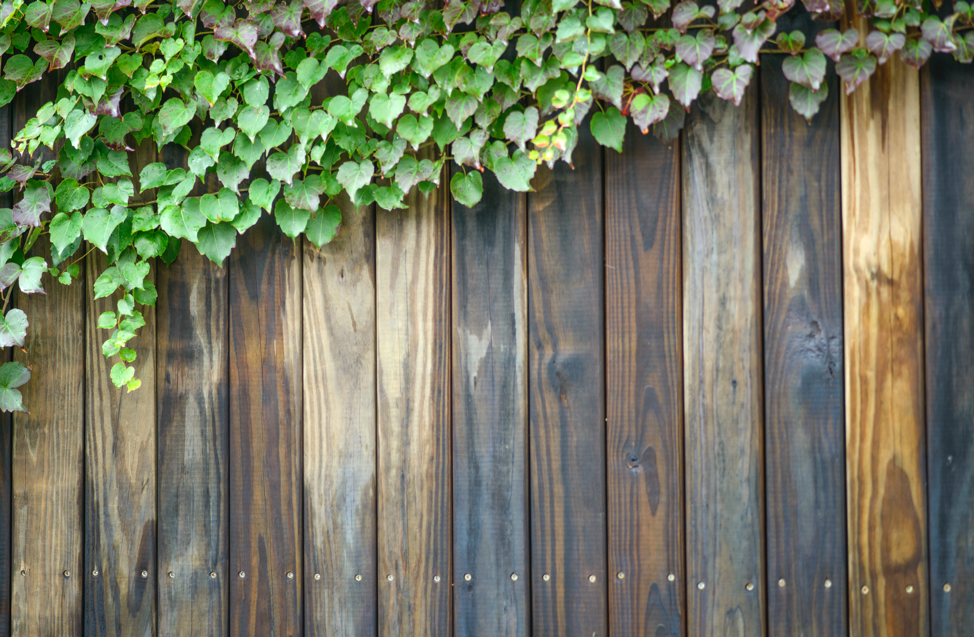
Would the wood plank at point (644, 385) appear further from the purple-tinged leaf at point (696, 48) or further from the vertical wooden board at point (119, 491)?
the vertical wooden board at point (119, 491)

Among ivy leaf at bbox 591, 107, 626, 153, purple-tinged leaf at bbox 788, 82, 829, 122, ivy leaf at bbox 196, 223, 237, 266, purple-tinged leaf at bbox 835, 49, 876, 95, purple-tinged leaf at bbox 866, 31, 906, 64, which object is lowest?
ivy leaf at bbox 196, 223, 237, 266

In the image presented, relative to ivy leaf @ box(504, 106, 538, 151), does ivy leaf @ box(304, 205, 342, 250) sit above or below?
below

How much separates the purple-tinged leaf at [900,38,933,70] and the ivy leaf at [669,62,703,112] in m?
0.34

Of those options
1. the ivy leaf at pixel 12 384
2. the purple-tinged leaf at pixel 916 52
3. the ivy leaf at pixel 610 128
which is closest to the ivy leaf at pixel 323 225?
the ivy leaf at pixel 610 128

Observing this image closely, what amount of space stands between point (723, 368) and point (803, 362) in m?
0.14

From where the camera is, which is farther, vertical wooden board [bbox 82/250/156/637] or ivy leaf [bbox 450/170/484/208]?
vertical wooden board [bbox 82/250/156/637]

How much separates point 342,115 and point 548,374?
607 mm

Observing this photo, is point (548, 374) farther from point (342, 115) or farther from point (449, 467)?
point (342, 115)

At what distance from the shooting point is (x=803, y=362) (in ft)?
3.89

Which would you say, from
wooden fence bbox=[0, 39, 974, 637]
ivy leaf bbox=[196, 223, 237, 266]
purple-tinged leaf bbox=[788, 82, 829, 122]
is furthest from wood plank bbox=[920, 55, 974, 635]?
ivy leaf bbox=[196, 223, 237, 266]

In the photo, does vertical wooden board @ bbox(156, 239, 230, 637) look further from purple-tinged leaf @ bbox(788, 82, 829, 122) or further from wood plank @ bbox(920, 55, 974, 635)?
wood plank @ bbox(920, 55, 974, 635)

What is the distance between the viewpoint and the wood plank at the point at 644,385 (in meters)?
1.20

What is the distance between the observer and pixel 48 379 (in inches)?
52.4

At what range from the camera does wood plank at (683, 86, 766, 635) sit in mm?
1184
